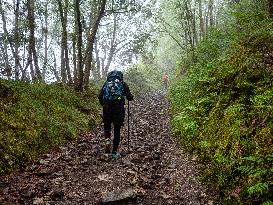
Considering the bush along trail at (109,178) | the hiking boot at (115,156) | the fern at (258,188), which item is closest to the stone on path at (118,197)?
the bush along trail at (109,178)

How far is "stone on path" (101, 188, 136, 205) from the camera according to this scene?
6.27 metres

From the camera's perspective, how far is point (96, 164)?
345 inches

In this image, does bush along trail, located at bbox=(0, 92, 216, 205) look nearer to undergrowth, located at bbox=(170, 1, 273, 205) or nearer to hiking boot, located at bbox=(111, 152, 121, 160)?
hiking boot, located at bbox=(111, 152, 121, 160)

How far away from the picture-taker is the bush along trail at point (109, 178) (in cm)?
652

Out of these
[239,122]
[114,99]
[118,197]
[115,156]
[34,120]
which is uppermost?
[114,99]

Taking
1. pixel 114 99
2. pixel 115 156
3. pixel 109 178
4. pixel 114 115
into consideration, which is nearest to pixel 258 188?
pixel 109 178

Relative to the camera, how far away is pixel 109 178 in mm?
7676

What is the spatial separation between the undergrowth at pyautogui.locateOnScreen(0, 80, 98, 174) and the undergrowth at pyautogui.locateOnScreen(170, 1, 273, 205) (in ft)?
12.9

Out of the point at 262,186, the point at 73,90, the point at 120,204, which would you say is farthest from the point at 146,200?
the point at 73,90

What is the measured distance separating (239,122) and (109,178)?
9.70 feet

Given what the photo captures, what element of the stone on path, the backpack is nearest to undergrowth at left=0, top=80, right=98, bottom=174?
the backpack

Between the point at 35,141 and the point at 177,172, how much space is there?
13.9ft

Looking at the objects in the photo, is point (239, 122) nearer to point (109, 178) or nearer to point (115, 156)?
point (109, 178)

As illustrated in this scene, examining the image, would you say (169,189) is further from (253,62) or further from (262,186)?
(253,62)
